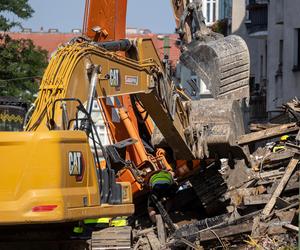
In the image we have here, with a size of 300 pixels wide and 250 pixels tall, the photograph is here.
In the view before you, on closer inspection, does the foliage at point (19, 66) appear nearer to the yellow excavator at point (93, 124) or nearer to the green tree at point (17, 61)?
the green tree at point (17, 61)

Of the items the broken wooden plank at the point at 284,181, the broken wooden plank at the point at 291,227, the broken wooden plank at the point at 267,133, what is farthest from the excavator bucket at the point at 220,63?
the broken wooden plank at the point at 291,227

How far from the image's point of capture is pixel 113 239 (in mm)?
17328

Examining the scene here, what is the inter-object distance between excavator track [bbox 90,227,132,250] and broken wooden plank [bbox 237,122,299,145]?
248 centimetres

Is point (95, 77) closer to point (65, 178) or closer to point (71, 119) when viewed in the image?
point (71, 119)

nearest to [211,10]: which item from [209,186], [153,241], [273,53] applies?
[273,53]

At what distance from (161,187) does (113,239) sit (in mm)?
1949

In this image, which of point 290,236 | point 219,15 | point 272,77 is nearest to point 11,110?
point 290,236

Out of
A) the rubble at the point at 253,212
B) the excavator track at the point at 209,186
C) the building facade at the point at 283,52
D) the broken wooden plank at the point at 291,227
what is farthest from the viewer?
the building facade at the point at 283,52

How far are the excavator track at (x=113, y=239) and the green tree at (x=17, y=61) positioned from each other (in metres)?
23.4

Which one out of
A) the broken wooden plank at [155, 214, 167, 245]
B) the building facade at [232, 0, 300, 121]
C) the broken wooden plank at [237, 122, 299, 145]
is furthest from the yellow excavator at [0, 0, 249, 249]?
the building facade at [232, 0, 300, 121]

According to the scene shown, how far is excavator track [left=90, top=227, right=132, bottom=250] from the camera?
55.6ft

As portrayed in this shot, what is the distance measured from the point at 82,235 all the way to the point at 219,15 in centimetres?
5745

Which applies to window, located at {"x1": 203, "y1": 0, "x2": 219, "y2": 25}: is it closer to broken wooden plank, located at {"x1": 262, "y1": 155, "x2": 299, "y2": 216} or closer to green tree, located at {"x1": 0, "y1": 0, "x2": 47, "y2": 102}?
green tree, located at {"x1": 0, "y1": 0, "x2": 47, "y2": 102}

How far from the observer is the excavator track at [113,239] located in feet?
55.6
